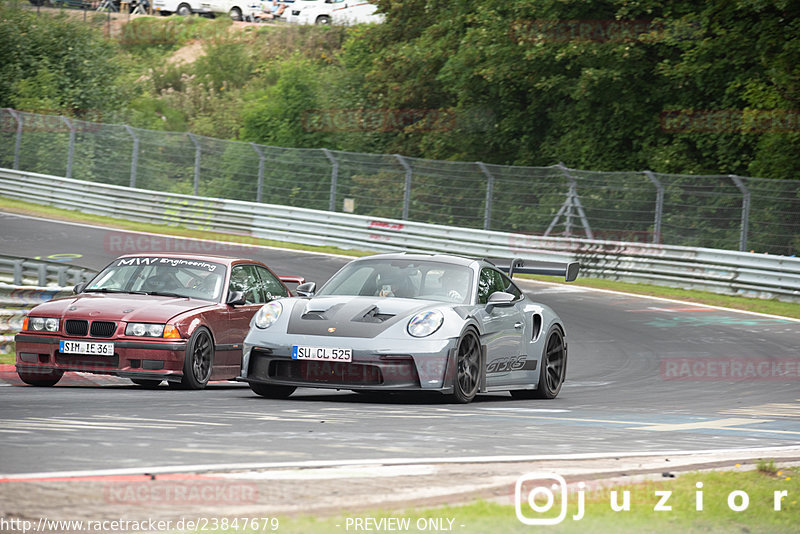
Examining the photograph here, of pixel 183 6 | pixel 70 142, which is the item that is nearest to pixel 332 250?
pixel 70 142

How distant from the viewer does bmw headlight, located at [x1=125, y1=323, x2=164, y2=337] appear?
35.0 feet

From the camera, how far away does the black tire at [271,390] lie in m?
10.1

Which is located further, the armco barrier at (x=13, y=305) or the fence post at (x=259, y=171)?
the fence post at (x=259, y=171)

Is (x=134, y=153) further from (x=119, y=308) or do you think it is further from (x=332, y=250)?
(x=119, y=308)

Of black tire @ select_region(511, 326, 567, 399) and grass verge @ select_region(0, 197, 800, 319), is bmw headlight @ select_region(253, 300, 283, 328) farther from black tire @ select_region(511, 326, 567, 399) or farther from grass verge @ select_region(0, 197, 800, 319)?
grass verge @ select_region(0, 197, 800, 319)

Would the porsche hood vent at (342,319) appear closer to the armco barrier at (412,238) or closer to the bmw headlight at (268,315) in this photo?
the bmw headlight at (268,315)

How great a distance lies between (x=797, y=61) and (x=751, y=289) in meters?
6.43

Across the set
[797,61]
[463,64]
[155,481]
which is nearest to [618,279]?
[797,61]

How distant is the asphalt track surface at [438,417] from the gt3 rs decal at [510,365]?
314 millimetres

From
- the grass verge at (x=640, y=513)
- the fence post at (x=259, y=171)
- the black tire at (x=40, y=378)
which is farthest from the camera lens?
the fence post at (x=259, y=171)

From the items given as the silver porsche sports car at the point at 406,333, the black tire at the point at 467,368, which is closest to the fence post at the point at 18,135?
the silver porsche sports car at the point at 406,333

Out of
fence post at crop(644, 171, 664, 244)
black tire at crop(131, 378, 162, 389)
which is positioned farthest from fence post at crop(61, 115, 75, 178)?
black tire at crop(131, 378, 162, 389)

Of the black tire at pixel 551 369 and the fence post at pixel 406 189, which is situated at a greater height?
the fence post at pixel 406 189

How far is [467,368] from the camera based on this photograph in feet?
32.9
